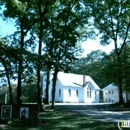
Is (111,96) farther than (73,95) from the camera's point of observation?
Yes

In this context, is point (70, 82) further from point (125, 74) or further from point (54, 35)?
point (54, 35)

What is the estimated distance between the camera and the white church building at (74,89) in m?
52.7

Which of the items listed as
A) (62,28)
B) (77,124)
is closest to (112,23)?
(62,28)

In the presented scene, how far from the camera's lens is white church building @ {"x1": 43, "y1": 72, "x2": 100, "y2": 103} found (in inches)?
2076

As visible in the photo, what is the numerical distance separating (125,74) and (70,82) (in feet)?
78.3

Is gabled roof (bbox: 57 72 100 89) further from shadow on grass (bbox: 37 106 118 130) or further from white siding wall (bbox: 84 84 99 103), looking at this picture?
shadow on grass (bbox: 37 106 118 130)

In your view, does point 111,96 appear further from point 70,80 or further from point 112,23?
point 112,23

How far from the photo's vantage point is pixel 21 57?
15.9 meters

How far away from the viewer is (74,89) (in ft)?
180

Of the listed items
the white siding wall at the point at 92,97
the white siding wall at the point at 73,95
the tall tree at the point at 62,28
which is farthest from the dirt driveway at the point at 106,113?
the white siding wall at the point at 92,97

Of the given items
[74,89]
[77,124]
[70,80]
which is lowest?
[77,124]

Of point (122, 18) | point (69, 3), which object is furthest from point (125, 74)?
point (69, 3)

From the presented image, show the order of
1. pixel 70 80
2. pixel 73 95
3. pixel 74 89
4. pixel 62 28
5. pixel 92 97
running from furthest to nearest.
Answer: pixel 92 97 → pixel 70 80 → pixel 74 89 → pixel 73 95 → pixel 62 28

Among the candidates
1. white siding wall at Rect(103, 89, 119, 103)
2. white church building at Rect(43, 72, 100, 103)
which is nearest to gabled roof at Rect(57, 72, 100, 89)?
white church building at Rect(43, 72, 100, 103)
